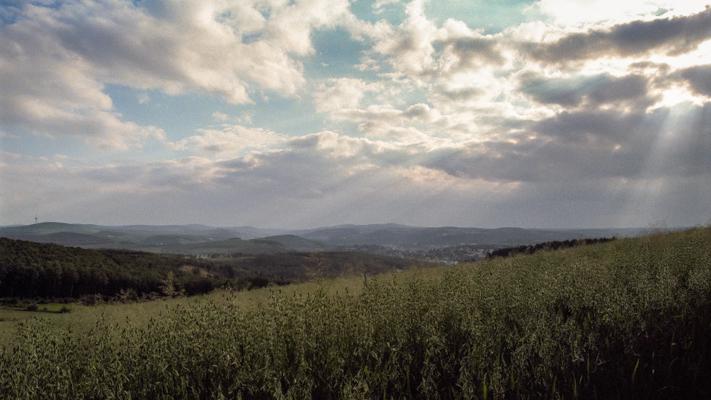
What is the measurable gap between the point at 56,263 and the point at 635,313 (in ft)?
220

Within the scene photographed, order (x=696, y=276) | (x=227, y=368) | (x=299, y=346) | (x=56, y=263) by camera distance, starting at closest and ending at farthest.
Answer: (x=227, y=368) < (x=299, y=346) < (x=696, y=276) < (x=56, y=263)

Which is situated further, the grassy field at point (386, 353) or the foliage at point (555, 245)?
the foliage at point (555, 245)

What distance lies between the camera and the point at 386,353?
187 inches

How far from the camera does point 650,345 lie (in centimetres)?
449

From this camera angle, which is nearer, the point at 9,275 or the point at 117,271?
the point at 9,275

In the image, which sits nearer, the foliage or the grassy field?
the grassy field

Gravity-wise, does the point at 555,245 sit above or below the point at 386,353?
above

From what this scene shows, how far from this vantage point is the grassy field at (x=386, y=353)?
3.68m

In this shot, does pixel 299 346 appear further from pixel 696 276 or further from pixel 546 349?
pixel 696 276

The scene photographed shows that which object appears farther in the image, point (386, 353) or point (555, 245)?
point (555, 245)

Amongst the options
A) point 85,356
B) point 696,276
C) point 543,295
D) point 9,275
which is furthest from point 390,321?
point 9,275

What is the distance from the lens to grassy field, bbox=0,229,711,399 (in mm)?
3676

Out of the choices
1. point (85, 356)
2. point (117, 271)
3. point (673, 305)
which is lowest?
point (117, 271)

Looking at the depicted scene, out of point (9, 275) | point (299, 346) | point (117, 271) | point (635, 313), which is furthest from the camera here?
point (117, 271)
